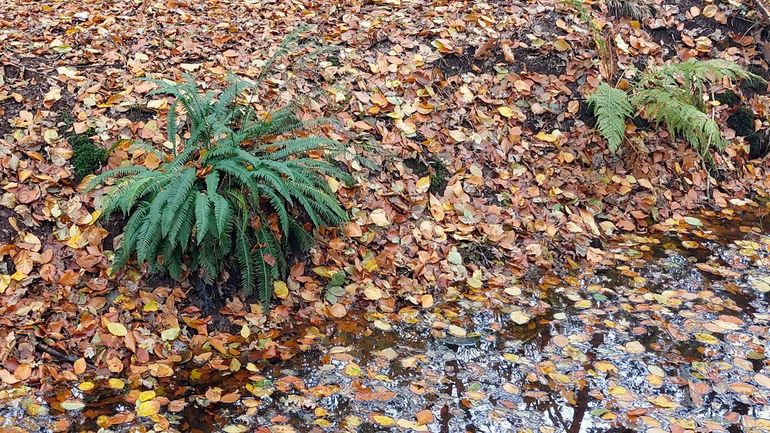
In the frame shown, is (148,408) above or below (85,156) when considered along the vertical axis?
below

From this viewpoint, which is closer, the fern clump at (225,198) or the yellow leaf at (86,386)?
the yellow leaf at (86,386)

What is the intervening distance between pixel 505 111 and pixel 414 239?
5.68 feet

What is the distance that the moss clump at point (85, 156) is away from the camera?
4750 mm

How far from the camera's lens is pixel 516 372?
3984mm

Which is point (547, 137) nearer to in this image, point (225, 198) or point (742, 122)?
point (742, 122)

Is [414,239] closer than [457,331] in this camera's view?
No

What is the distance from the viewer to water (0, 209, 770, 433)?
3.57 meters

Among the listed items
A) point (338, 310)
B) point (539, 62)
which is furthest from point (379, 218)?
point (539, 62)

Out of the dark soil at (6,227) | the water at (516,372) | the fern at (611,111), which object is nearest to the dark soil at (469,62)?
the fern at (611,111)

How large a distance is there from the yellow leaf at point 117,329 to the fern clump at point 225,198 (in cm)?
39

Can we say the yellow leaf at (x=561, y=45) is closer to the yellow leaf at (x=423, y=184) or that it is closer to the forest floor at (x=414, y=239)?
the forest floor at (x=414, y=239)

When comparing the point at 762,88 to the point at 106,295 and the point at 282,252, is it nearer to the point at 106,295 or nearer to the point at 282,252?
the point at 282,252

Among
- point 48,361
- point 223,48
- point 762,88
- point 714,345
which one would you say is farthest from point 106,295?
point 762,88

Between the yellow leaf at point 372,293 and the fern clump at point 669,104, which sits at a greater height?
the fern clump at point 669,104
